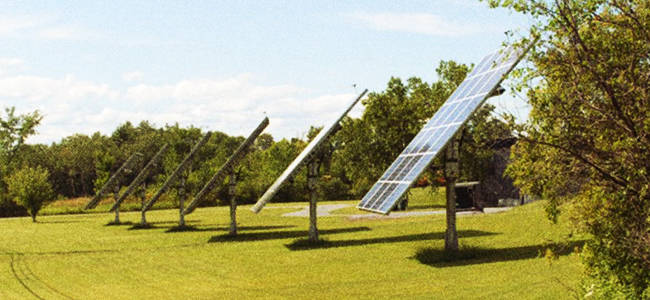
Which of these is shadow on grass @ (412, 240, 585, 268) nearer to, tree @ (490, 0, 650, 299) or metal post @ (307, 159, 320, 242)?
metal post @ (307, 159, 320, 242)

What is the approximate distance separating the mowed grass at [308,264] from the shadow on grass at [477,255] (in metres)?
0.06

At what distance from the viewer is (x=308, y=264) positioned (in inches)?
1128

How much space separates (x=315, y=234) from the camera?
35375 mm

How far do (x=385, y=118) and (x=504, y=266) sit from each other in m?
39.8

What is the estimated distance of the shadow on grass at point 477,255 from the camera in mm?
25438

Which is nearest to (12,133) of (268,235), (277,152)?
(277,152)

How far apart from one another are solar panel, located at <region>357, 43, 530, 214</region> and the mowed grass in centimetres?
254

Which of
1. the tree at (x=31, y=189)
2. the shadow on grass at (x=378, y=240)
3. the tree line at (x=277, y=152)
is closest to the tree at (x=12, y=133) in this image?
the tree line at (x=277, y=152)

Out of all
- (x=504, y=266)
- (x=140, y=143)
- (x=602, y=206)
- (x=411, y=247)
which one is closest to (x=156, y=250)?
(x=411, y=247)

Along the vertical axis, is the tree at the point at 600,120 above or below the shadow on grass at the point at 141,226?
above

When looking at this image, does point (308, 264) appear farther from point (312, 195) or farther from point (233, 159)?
point (233, 159)

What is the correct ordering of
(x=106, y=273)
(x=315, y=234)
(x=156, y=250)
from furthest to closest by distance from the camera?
(x=156, y=250) < (x=315, y=234) < (x=106, y=273)

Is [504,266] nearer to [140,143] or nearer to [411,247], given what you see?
[411,247]

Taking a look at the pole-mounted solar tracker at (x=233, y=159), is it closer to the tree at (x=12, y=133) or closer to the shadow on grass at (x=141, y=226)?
the shadow on grass at (x=141, y=226)
